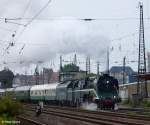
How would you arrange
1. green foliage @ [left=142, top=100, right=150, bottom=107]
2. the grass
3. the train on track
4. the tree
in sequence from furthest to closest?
the tree, green foliage @ [left=142, top=100, right=150, bottom=107], the train on track, the grass

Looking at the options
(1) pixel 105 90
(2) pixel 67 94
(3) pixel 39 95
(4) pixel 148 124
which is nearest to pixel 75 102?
(2) pixel 67 94

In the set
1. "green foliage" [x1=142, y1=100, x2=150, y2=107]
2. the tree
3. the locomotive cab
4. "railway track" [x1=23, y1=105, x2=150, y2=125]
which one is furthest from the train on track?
the tree

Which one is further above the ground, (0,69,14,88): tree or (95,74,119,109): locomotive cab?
(0,69,14,88): tree

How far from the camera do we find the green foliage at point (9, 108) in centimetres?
2726

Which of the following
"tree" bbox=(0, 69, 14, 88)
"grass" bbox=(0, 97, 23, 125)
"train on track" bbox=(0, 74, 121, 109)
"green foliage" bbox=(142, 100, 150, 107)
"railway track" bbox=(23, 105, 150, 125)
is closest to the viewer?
"railway track" bbox=(23, 105, 150, 125)

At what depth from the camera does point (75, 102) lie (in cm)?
5003

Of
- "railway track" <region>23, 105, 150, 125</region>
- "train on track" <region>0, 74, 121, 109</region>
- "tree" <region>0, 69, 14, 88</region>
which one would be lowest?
"railway track" <region>23, 105, 150, 125</region>

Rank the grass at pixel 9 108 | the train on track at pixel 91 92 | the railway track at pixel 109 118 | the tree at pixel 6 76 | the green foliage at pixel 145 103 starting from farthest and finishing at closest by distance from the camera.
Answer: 1. the tree at pixel 6 76
2. the green foliage at pixel 145 103
3. the train on track at pixel 91 92
4. the grass at pixel 9 108
5. the railway track at pixel 109 118

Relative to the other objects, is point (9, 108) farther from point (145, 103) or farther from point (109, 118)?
point (145, 103)

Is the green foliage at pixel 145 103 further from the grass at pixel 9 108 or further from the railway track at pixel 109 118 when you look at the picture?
the grass at pixel 9 108

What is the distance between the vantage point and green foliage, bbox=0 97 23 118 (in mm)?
27259

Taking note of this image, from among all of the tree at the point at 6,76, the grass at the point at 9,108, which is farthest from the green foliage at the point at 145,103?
the tree at the point at 6,76

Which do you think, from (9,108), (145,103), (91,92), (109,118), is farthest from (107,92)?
(9,108)

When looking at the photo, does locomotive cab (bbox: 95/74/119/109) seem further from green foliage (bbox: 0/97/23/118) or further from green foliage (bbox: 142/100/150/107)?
green foliage (bbox: 0/97/23/118)
